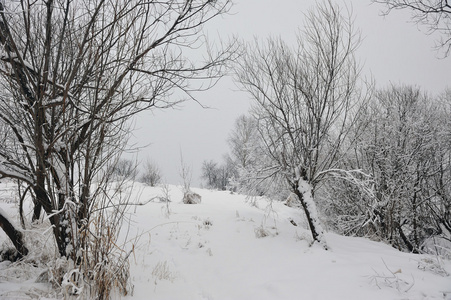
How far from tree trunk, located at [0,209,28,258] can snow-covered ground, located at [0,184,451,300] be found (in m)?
0.22

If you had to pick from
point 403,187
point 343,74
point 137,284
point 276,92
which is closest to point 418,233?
point 403,187

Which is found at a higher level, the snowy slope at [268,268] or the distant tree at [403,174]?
the distant tree at [403,174]

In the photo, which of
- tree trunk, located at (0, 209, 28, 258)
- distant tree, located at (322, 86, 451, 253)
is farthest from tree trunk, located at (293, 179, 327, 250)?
tree trunk, located at (0, 209, 28, 258)

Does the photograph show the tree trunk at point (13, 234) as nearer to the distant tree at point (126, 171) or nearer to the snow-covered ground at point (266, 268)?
the snow-covered ground at point (266, 268)

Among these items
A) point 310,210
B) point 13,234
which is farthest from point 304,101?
point 13,234

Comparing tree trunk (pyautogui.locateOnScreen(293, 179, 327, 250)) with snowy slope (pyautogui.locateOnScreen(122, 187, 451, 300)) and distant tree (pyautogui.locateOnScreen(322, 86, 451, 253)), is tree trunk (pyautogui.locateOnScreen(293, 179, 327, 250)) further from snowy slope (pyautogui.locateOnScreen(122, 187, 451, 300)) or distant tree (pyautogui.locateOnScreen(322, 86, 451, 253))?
distant tree (pyautogui.locateOnScreen(322, 86, 451, 253))

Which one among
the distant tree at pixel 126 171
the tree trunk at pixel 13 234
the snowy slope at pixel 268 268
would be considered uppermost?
the distant tree at pixel 126 171

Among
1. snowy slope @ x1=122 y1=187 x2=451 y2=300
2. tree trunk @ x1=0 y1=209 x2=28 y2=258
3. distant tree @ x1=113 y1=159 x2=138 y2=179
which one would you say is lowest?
snowy slope @ x1=122 y1=187 x2=451 y2=300

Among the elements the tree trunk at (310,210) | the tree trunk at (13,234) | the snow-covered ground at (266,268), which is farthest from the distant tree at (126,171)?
the tree trunk at (310,210)

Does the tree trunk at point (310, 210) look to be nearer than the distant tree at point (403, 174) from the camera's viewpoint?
Yes

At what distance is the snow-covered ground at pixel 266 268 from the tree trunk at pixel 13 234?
0.73 ft

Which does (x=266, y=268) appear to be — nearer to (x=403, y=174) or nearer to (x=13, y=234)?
(x=13, y=234)

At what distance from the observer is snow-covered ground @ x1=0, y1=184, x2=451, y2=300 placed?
2.71 meters

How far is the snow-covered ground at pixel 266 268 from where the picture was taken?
2711mm
